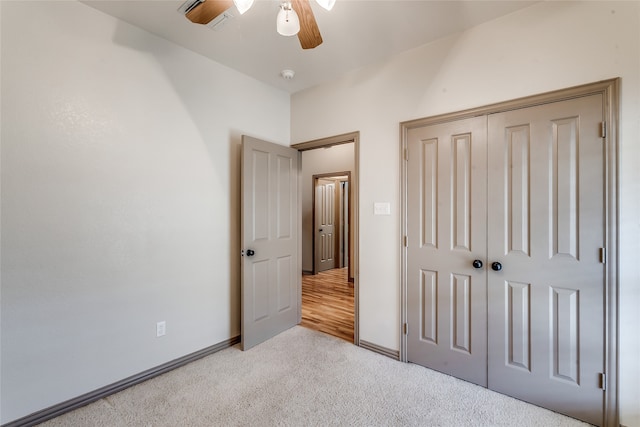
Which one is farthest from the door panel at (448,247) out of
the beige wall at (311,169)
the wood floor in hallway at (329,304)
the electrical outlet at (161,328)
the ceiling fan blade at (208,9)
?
the beige wall at (311,169)

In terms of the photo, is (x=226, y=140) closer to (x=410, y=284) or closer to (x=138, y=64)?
(x=138, y=64)

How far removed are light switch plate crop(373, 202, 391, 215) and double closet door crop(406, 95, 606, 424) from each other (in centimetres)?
19

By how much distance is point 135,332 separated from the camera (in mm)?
2213

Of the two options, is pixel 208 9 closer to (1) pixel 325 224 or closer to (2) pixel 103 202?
(2) pixel 103 202

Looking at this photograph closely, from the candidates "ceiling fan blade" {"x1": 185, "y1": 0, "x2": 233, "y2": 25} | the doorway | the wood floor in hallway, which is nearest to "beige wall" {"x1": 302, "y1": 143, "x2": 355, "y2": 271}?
the doorway

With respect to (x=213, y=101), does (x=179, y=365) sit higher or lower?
lower


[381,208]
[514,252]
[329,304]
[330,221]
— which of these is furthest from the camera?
[330,221]

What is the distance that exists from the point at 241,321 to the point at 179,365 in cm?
62

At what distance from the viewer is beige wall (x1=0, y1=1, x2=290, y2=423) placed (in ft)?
5.73

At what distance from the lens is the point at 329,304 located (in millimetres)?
4164

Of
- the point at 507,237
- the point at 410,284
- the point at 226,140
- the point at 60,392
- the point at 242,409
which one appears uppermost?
the point at 226,140

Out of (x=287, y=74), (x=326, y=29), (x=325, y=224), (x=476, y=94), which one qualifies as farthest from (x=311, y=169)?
(x=476, y=94)

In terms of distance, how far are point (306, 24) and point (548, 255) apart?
2.07 metres

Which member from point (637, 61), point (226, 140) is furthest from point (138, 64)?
point (637, 61)
